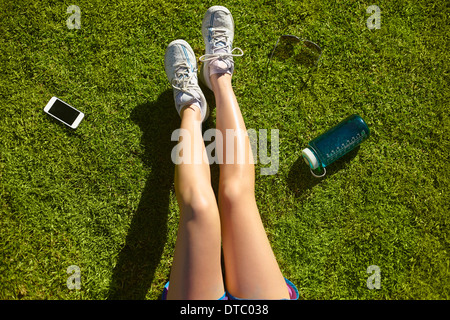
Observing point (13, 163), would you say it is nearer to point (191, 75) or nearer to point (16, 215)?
point (16, 215)

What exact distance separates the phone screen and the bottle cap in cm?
176

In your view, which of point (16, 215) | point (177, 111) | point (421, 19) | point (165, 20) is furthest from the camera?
point (421, 19)

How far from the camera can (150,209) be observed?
2.45m

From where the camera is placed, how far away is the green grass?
2.38 metres

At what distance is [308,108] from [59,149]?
Answer: 198 centimetres

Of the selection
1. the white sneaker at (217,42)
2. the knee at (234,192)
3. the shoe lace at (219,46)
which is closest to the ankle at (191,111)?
the white sneaker at (217,42)

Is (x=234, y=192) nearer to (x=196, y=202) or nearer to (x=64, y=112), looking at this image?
(x=196, y=202)

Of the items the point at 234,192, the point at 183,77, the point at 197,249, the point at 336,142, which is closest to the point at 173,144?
the point at 183,77

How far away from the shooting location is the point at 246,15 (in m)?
2.76

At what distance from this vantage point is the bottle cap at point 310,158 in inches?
96.1

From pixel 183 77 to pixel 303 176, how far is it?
1.21 m

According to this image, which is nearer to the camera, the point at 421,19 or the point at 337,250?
the point at 337,250

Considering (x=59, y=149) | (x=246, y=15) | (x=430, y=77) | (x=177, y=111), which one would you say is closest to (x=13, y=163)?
(x=59, y=149)

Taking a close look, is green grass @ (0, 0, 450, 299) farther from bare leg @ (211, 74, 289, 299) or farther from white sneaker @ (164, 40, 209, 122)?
bare leg @ (211, 74, 289, 299)
